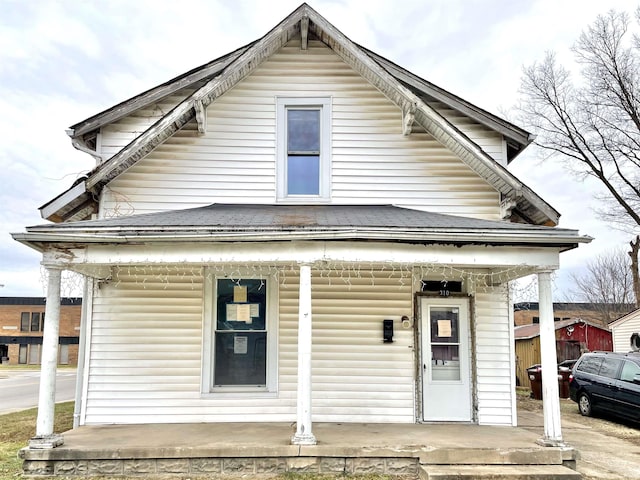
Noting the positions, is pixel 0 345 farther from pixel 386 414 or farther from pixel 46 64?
pixel 386 414

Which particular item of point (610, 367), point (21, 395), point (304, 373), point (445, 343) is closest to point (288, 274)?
point (304, 373)

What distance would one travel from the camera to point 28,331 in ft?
137

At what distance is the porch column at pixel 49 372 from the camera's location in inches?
254

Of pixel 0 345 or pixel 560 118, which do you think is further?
pixel 0 345

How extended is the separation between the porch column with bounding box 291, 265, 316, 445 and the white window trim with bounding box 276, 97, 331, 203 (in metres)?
2.33

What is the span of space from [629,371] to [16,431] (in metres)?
12.0

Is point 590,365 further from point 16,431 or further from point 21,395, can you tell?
point 21,395

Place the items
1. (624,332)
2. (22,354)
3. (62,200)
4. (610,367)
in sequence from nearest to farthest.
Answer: (62,200) → (610,367) → (624,332) → (22,354)

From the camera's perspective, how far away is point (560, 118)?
25062mm

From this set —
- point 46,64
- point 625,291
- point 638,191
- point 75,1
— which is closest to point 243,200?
point 75,1

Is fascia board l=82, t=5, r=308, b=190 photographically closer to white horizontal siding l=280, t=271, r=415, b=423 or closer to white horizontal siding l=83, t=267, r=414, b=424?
white horizontal siding l=83, t=267, r=414, b=424

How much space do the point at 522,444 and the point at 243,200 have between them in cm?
529

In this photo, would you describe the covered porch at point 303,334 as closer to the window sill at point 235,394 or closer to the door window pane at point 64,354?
the window sill at point 235,394

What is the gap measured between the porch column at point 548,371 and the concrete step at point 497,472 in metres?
0.43
